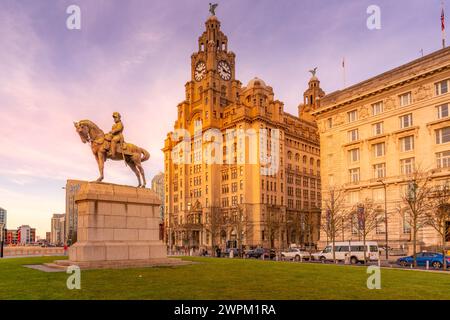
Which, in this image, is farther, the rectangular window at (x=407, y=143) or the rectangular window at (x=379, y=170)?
the rectangular window at (x=379, y=170)

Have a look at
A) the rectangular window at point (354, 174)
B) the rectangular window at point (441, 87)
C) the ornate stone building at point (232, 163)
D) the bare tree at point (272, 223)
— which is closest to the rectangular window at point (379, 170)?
the rectangular window at point (354, 174)

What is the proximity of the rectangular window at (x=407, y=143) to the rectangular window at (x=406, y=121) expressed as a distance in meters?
1.81


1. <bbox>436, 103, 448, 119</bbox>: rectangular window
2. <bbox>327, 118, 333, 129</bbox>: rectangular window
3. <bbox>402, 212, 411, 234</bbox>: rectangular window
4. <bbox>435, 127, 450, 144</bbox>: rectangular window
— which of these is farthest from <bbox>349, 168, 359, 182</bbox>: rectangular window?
<bbox>436, 103, 448, 119</bbox>: rectangular window

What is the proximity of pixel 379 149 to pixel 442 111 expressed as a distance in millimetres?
10967

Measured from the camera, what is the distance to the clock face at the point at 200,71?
126375 mm

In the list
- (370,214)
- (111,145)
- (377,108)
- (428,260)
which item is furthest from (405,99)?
(111,145)

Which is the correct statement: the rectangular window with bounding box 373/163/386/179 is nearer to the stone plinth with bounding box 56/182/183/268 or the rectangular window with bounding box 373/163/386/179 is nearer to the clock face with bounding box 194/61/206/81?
the stone plinth with bounding box 56/182/183/268

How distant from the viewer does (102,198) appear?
86.1ft

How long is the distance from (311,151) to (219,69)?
1502 inches

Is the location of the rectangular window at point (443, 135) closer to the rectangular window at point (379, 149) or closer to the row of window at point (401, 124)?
the row of window at point (401, 124)

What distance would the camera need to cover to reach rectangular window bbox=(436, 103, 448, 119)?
5725 cm

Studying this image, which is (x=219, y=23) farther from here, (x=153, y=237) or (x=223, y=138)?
(x=153, y=237)

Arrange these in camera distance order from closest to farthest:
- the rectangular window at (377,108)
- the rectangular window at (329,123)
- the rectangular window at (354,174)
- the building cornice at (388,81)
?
1. the building cornice at (388,81)
2. the rectangular window at (377,108)
3. the rectangular window at (354,174)
4. the rectangular window at (329,123)

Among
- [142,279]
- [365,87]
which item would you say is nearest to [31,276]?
[142,279]
